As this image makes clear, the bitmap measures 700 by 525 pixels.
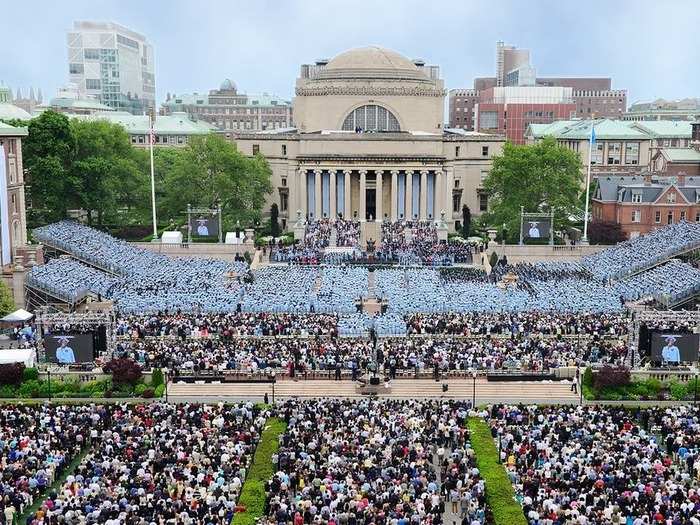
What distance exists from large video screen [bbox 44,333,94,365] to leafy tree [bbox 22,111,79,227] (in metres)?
40.0

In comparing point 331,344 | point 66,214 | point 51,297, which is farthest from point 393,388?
point 66,214

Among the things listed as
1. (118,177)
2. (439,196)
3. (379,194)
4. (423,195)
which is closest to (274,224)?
(379,194)

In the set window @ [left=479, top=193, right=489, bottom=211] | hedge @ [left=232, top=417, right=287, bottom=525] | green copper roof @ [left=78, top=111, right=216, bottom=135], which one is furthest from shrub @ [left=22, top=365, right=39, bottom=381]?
green copper roof @ [left=78, top=111, right=216, bottom=135]

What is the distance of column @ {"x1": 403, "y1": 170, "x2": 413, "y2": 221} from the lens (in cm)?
9375

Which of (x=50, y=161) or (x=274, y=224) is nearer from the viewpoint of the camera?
(x=50, y=161)

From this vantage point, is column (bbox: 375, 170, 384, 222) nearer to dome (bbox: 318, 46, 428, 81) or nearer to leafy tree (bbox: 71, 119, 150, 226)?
dome (bbox: 318, 46, 428, 81)

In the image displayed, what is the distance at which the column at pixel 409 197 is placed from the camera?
93750mm

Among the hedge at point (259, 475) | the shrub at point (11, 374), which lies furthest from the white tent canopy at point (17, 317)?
the hedge at point (259, 475)

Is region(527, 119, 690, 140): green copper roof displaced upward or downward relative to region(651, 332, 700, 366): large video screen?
upward

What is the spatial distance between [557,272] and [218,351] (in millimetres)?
33848

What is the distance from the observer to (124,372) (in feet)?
134

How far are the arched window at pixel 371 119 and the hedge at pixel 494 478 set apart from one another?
69.4 meters

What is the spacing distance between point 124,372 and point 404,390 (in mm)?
13920

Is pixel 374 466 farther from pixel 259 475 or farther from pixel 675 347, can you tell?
pixel 675 347
